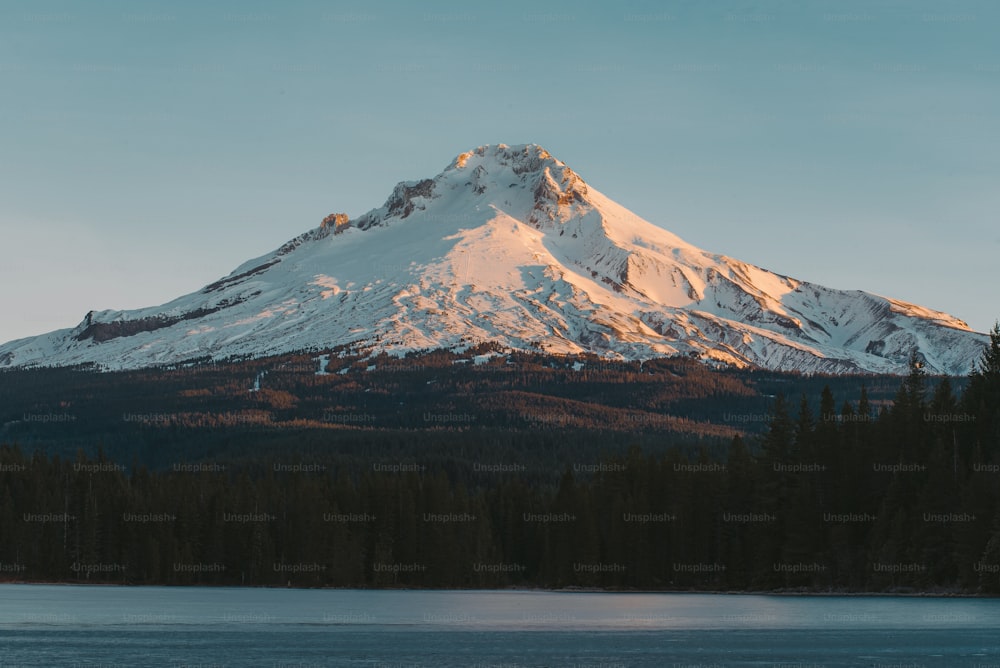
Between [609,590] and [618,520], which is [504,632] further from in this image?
[609,590]

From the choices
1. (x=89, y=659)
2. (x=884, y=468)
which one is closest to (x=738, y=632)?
(x=89, y=659)

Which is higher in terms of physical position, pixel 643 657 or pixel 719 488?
pixel 719 488

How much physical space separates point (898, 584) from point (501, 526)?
60.8 meters

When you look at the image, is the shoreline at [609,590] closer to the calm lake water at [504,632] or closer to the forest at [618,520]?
the forest at [618,520]

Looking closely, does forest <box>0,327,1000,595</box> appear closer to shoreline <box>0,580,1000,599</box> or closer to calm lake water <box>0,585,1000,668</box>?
→ shoreline <box>0,580,1000,599</box>

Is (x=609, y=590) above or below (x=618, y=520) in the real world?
below

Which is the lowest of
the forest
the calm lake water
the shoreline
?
the shoreline

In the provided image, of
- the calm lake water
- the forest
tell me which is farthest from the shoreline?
the calm lake water

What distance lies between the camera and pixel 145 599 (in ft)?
386

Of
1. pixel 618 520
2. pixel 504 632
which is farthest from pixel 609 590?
pixel 504 632

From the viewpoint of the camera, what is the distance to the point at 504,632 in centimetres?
8138

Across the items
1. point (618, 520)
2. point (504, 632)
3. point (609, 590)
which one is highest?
point (618, 520)

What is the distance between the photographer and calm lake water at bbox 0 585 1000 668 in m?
65.2

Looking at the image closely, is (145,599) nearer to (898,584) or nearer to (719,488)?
(719,488)
